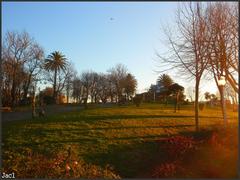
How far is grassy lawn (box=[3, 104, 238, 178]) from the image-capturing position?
11.4 meters

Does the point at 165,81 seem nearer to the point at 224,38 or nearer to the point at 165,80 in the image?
the point at 165,80

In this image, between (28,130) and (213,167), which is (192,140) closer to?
(213,167)

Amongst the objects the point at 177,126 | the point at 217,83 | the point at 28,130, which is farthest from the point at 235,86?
the point at 28,130

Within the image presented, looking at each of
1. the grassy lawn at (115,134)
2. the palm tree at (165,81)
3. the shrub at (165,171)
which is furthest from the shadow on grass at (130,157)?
the palm tree at (165,81)

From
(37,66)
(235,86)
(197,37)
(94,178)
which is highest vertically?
(197,37)

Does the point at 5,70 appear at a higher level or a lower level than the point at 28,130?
higher

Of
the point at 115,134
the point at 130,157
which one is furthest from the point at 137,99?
the point at 130,157

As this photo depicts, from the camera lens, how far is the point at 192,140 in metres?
11.6

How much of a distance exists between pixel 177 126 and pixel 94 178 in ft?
25.5

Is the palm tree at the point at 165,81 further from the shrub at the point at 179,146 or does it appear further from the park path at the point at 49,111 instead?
the park path at the point at 49,111

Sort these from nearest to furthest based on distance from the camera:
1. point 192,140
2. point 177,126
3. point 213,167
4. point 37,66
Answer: point 213,167 → point 192,140 → point 37,66 → point 177,126

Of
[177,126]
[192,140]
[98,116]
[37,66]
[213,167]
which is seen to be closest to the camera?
[213,167]

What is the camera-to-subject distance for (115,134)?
14648 millimetres

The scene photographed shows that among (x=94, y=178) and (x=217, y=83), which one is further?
(x=217, y=83)
